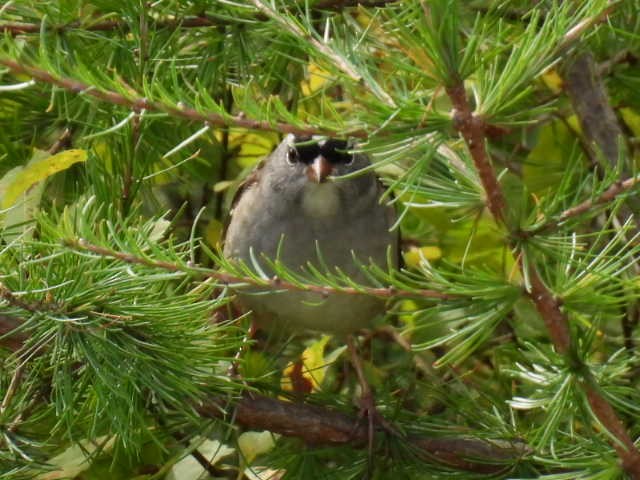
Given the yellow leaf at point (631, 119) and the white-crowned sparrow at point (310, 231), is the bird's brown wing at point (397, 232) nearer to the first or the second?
the white-crowned sparrow at point (310, 231)

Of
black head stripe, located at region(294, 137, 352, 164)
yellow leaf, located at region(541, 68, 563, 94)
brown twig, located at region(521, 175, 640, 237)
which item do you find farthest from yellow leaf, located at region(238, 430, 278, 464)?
yellow leaf, located at region(541, 68, 563, 94)

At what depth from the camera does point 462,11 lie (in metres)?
2.09

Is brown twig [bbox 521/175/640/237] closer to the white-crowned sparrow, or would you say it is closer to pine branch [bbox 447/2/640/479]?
pine branch [bbox 447/2/640/479]

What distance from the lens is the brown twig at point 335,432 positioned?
6.43 ft

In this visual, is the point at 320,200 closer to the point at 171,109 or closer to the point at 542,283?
the point at 542,283

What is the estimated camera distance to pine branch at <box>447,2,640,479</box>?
1257mm

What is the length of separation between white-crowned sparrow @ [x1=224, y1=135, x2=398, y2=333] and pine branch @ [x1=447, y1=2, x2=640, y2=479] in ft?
3.72

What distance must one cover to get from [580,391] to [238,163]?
5.44 feet

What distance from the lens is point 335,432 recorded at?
210 cm

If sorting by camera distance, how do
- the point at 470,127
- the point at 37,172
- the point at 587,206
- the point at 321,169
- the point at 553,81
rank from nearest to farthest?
1. the point at 470,127
2. the point at 587,206
3. the point at 37,172
4. the point at 321,169
5. the point at 553,81

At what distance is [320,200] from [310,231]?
0.28ft

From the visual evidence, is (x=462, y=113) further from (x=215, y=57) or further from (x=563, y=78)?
(x=563, y=78)

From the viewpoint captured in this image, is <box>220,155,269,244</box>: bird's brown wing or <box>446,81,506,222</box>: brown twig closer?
<box>446,81,506,222</box>: brown twig

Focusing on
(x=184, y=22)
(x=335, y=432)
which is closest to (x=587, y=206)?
(x=335, y=432)
